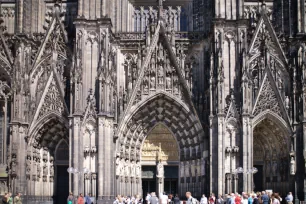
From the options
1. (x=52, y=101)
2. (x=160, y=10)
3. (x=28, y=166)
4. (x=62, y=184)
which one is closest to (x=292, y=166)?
(x=160, y=10)

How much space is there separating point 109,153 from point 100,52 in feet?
18.7

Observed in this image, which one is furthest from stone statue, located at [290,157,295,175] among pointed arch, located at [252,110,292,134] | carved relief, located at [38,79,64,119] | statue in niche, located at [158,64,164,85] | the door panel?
carved relief, located at [38,79,64,119]

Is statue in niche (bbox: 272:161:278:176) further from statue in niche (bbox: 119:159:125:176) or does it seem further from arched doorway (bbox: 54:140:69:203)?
arched doorway (bbox: 54:140:69:203)

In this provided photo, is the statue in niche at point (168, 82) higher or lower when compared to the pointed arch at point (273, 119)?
higher

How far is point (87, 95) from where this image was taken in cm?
3375

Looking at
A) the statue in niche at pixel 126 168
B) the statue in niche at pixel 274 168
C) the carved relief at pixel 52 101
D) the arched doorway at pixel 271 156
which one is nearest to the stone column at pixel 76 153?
the carved relief at pixel 52 101

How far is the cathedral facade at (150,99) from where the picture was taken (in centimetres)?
3328

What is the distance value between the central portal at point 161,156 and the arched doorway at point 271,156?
4890mm

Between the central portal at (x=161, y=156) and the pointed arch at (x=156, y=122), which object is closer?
the pointed arch at (x=156, y=122)

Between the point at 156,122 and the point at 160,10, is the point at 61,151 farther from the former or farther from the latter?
the point at 160,10

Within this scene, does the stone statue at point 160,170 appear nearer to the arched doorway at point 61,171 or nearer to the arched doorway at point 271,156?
the arched doorway at point 61,171

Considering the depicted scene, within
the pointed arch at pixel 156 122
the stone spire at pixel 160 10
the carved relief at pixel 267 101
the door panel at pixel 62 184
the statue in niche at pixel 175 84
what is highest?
the stone spire at pixel 160 10

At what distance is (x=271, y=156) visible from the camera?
35719 millimetres

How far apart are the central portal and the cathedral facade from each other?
0.07 meters
